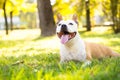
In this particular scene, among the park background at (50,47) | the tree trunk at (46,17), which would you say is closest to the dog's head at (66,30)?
the park background at (50,47)

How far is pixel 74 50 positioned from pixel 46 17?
765 inches

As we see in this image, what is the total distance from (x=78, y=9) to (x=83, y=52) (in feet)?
99.6

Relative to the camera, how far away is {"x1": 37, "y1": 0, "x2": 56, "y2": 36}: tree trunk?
1104 inches

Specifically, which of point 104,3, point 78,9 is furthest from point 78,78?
point 78,9

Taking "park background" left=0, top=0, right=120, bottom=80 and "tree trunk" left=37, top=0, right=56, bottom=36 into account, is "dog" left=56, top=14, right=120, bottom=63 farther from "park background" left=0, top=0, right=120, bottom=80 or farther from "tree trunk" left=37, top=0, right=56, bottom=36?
"tree trunk" left=37, top=0, right=56, bottom=36

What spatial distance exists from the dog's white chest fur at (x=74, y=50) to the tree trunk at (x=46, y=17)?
1911 centimetres

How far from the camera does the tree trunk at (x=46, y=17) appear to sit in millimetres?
28031

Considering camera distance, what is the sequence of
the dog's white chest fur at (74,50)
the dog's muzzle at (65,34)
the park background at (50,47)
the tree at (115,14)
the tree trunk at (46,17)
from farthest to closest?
the tree at (115,14) < the tree trunk at (46,17) < the dog's white chest fur at (74,50) < the dog's muzzle at (65,34) < the park background at (50,47)

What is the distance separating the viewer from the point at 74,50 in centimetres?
885

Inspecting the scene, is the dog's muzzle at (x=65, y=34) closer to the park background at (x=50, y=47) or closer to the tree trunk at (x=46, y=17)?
the park background at (x=50, y=47)

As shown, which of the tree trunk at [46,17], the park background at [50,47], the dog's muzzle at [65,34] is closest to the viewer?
the park background at [50,47]

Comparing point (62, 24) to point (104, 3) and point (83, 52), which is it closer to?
point (83, 52)

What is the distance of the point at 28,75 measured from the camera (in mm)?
5445

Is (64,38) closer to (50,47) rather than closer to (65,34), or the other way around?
(65,34)
